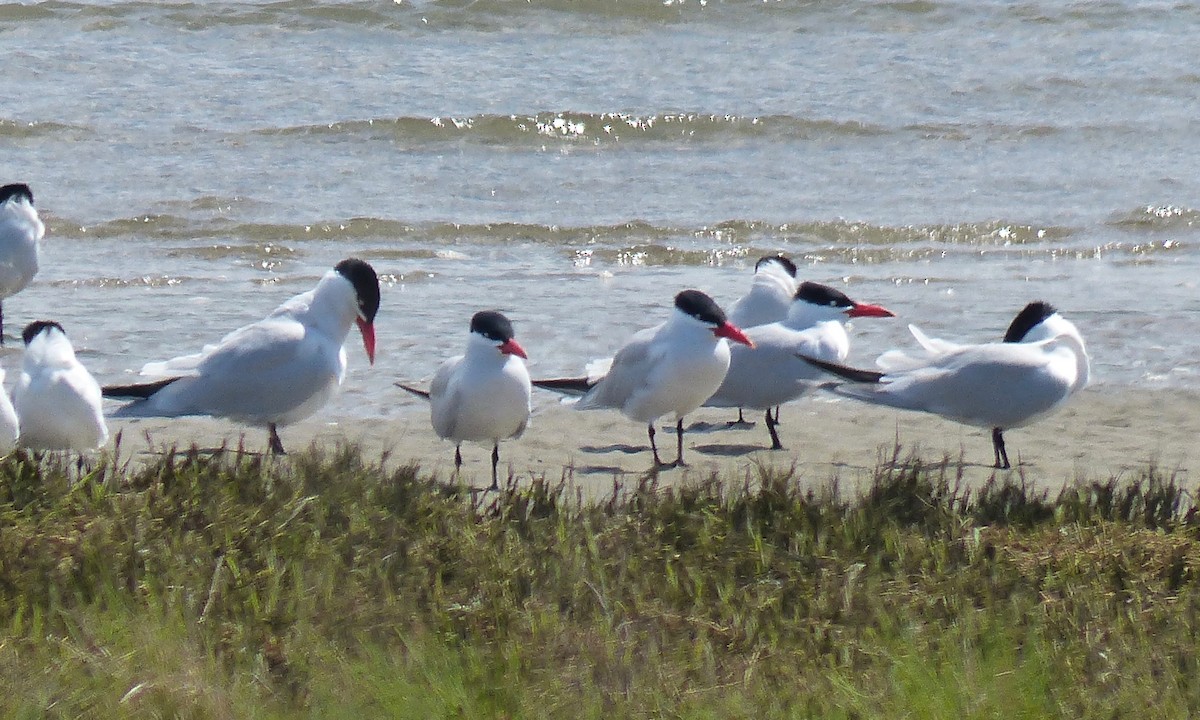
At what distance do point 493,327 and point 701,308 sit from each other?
0.88 m

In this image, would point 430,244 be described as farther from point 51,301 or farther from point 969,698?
point 969,698

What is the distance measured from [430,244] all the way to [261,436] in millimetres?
4772

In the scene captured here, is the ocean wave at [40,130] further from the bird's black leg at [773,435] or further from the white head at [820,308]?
the bird's black leg at [773,435]

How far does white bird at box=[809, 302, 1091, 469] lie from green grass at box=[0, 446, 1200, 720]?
45.9 inches

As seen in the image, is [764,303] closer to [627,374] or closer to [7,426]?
[627,374]

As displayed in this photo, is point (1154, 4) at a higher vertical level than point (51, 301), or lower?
higher

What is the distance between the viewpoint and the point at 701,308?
587 centimetres

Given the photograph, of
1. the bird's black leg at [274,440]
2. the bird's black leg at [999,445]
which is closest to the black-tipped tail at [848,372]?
the bird's black leg at [999,445]

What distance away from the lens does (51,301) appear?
866cm

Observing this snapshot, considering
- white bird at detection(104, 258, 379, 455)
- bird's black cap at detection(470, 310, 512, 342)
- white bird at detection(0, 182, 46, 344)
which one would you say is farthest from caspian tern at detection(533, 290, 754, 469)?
white bird at detection(0, 182, 46, 344)

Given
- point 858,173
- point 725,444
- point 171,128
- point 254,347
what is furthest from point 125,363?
point 858,173

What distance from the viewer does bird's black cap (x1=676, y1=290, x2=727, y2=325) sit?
587 centimetres

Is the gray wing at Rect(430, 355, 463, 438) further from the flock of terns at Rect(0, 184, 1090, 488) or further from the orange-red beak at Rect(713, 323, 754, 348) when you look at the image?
the orange-red beak at Rect(713, 323, 754, 348)

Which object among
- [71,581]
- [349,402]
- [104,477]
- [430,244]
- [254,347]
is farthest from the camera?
[430,244]
